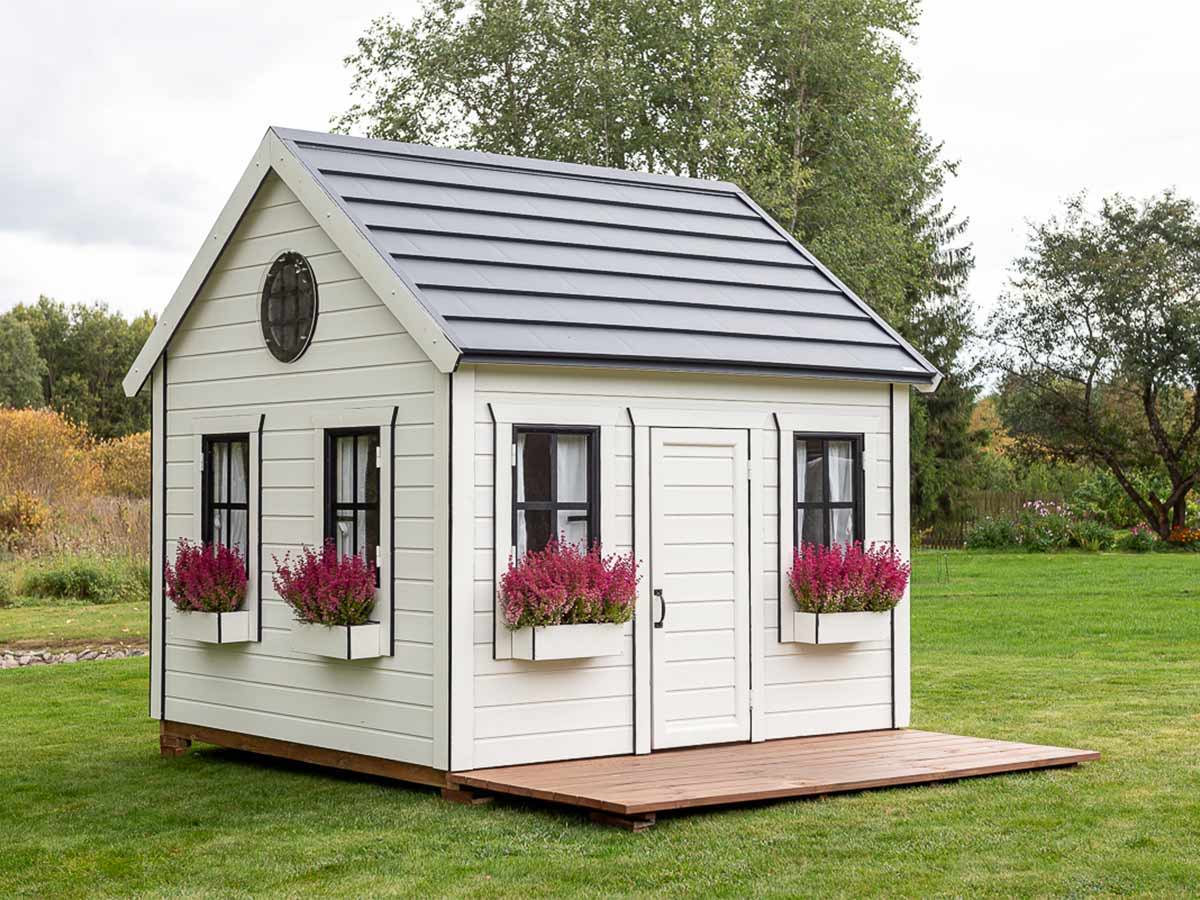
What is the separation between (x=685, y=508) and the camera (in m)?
9.61

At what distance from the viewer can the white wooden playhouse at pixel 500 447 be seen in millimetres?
8859

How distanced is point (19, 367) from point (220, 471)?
4066cm

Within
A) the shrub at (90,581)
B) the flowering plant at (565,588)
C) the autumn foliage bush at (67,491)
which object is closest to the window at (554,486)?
the flowering plant at (565,588)

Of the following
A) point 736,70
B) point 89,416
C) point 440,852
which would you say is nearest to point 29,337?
point 89,416

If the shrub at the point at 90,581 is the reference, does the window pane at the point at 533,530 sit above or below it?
above

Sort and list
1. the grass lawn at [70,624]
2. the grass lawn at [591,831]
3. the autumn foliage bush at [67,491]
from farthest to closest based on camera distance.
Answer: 1. the autumn foliage bush at [67,491]
2. the grass lawn at [70,624]
3. the grass lawn at [591,831]

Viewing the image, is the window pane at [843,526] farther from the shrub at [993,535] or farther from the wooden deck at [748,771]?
the shrub at [993,535]

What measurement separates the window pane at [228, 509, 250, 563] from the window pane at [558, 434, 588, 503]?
229cm

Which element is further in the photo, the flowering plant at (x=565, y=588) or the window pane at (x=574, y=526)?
the window pane at (x=574, y=526)

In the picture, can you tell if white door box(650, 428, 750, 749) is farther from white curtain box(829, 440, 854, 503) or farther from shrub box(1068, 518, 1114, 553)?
shrub box(1068, 518, 1114, 553)

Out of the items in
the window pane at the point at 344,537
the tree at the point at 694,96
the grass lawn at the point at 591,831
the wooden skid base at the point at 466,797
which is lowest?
the grass lawn at the point at 591,831

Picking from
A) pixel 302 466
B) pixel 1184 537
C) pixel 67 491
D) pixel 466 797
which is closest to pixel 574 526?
pixel 466 797

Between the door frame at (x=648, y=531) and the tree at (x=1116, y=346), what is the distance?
25.3 m

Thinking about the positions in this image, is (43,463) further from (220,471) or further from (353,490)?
(353,490)
